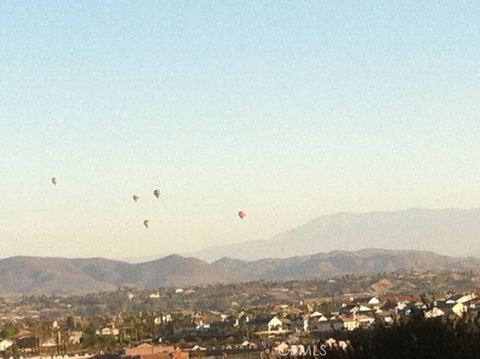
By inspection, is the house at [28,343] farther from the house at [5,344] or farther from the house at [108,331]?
the house at [108,331]

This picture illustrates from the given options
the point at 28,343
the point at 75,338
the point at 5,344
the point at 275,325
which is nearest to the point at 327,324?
the point at 275,325

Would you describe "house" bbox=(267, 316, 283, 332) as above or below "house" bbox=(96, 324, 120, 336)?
below

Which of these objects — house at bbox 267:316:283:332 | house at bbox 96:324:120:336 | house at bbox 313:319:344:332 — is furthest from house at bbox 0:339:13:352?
house at bbox 313:319:344:332

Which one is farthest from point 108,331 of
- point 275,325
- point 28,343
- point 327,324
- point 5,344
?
point 327,324

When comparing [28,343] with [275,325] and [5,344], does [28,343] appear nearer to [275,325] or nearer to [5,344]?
[5,344]

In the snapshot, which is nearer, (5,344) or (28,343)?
(5,344)

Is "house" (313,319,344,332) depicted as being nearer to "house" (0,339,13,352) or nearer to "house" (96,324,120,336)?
"house" (96,324,120,336)

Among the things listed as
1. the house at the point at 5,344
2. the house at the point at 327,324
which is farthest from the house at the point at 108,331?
the house at the point at 327,324

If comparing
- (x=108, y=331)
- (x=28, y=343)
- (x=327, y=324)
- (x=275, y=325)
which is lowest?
(x=327, y=324)

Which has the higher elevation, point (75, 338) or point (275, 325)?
point (75, 338)

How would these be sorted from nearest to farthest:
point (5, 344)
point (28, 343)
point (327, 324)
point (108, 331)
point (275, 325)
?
1. point (327, 324)
2. point (5, 344)
3. point (28, 343)
4. point (275, 325)
5. point (108, 331)

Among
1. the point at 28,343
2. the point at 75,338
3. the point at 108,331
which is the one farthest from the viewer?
the point at 108,331

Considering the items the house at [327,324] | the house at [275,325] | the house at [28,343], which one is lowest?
the house at [327,324]
